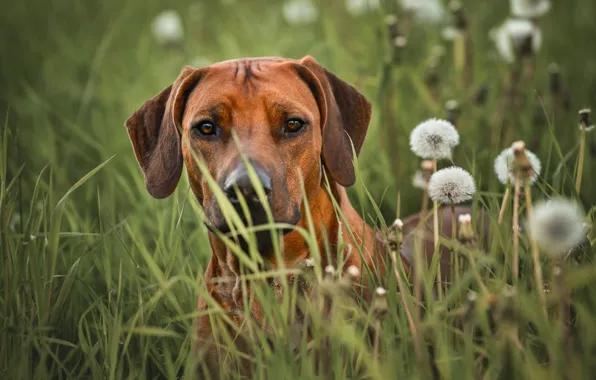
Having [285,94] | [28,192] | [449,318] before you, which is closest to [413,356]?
[449,318]

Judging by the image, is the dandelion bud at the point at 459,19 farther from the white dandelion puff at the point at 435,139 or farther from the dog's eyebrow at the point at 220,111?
the dog's eyebrow at the point at 220,111

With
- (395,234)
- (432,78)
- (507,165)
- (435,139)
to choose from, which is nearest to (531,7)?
(432,78)

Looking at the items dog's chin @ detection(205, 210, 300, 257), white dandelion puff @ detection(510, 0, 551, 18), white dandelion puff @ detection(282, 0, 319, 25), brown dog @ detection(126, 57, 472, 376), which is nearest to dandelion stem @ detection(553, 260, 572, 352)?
brown dog @ detection(126, 57, 472, 376)

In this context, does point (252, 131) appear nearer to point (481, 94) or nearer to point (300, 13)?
point (481, 94)

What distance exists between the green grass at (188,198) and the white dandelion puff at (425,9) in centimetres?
20

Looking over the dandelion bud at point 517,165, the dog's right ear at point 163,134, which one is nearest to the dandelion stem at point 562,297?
the dandelion bud at point 517,165

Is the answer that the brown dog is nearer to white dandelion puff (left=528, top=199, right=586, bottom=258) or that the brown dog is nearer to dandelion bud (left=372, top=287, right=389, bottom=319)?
dandelion bud (left=372, top=287, right=389, bottom=319)

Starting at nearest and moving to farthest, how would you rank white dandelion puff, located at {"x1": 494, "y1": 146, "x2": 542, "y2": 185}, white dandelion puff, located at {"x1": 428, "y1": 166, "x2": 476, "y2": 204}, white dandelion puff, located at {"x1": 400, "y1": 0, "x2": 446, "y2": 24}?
white dandelion puff, located at {"x1": 428, "y1": 166, "x2": 476, "y2": 204} → white dandelion puff, located at {"x1": 494, "y1": 146, "x2": 542, "y2": 185} → white dandelion puff, located at {"x1": 400, "y1": 0, "x2": 446, "y2": 24}

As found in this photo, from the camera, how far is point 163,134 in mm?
3145

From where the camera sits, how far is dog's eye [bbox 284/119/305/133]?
2.89 metres

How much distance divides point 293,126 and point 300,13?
388cm

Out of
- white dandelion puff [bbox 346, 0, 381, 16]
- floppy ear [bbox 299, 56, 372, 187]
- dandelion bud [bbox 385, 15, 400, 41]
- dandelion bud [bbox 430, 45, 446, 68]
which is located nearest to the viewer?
floppy ear [bbox 299, 56, 372, 187]

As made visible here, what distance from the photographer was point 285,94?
2896 mm

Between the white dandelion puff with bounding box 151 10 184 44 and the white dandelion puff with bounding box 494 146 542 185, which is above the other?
the white dandelion puff with bounding box 151 10 184 44
